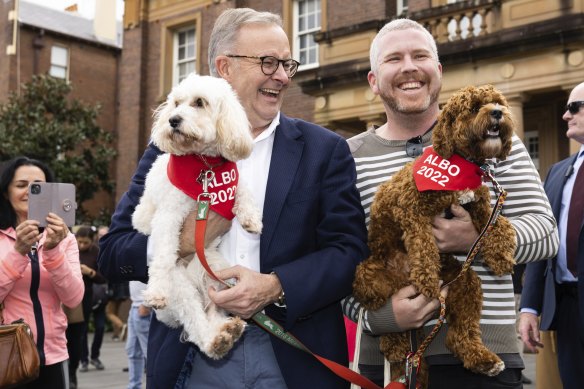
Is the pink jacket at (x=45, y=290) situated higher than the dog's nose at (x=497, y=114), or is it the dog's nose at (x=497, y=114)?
the dog's nose at (x=497, y=114)

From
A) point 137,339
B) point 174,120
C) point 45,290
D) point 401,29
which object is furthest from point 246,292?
point 137,339

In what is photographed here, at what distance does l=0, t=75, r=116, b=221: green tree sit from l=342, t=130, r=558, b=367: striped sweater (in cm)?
1956

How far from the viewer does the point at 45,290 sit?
4797 millimetres

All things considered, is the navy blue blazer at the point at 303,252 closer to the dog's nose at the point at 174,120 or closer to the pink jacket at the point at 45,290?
the dog's nose at the point at 174,120

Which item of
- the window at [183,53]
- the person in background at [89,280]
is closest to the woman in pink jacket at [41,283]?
the person in background at [89,280]

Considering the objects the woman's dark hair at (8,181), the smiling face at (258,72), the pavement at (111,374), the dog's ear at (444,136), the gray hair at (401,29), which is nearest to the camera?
the dog's ear at (444,136)

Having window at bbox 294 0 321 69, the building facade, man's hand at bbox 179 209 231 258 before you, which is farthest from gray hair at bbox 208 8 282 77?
window at bbox 294 0 321 69

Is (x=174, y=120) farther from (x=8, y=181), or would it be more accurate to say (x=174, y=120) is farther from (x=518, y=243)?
(x=8, y=181)

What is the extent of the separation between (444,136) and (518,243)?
1.86 ft

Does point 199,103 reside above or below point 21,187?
above

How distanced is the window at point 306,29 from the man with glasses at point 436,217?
14461 mm

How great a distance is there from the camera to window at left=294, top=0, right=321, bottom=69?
700 inches

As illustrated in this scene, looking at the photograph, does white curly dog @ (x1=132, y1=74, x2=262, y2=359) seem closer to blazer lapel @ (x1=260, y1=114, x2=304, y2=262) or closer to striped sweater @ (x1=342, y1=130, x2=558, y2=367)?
blazer lapel @ (x1=260, y1=114, x2=304, y2=262)

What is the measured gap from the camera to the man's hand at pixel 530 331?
4770 millimetres
